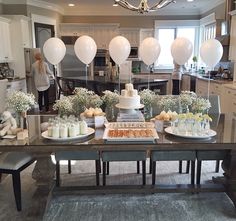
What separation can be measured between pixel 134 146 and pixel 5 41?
5.31 m

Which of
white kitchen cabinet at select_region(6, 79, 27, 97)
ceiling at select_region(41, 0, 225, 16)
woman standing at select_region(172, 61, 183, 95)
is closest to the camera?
white kitchen cabinet at select_region(6, 79, 27, 97)

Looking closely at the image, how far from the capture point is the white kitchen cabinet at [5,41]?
613cm

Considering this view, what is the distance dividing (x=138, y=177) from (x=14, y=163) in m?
1.45

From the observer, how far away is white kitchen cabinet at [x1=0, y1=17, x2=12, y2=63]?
613 centimetres

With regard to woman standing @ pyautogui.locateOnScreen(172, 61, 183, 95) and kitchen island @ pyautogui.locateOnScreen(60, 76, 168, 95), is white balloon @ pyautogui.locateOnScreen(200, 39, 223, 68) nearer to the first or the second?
kitchen island @ pyautogui.locateOnScreen(60, 76, 168, 95)

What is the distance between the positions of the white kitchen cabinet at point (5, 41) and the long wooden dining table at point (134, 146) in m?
3.80

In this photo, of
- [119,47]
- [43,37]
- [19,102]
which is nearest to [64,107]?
[19,102]

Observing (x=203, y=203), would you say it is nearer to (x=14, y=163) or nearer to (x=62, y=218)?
(x=62, y=218)

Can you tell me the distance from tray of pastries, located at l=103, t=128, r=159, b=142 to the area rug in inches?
31.3

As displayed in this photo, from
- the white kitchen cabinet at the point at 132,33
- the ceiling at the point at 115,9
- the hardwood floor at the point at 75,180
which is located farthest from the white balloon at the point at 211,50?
the white kitchen cabinet at the point at 132,33

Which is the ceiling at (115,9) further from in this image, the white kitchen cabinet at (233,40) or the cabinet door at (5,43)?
the white kitchen cabinet at (233,40)

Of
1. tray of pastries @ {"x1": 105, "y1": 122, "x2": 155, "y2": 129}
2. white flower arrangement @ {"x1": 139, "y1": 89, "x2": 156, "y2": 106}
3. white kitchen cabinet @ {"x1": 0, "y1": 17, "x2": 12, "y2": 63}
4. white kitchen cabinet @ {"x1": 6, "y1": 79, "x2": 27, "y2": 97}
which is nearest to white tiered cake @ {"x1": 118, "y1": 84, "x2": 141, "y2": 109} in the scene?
tray of pastries @ {"x1": 105, "y1": 122, "x2": 155, "y2": 129}

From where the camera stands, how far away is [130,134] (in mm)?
2303

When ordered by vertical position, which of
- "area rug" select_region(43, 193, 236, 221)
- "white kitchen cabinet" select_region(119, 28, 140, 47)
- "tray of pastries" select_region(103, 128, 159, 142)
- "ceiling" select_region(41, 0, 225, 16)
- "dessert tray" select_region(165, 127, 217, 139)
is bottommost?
"area rug" select_region(43, 193, 236, 221)
